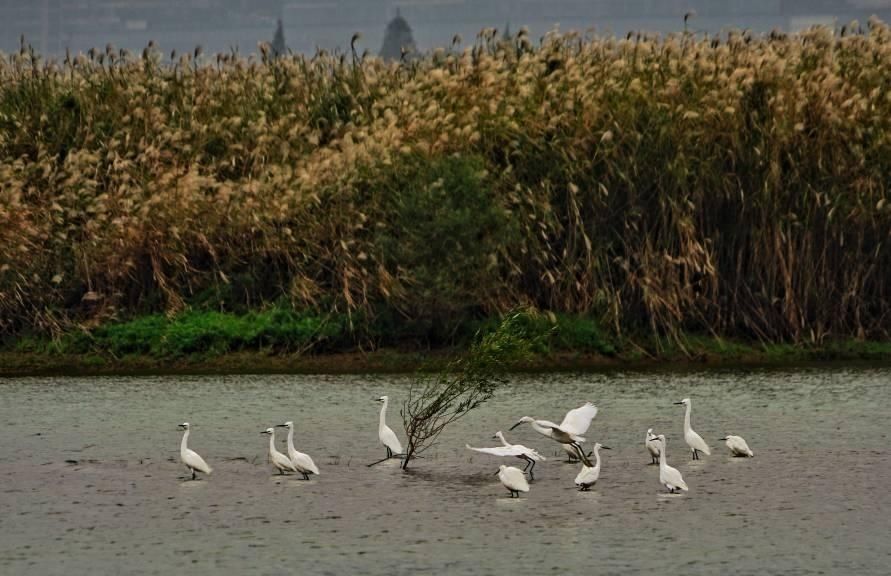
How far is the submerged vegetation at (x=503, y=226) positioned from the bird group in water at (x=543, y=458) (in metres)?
7.09

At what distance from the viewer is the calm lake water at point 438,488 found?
39.6ft

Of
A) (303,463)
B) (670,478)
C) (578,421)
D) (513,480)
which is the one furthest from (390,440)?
(670,478)

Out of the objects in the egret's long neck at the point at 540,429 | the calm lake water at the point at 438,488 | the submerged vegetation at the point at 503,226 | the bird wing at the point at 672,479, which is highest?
the submerged vegetation at the point at 503,226

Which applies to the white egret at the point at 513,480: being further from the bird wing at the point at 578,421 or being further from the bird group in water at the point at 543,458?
the bird wing at the point at 578,421

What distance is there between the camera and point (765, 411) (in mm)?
19406

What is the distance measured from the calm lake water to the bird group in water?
0.48ft

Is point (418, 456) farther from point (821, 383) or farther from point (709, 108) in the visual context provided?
point (709, 108)

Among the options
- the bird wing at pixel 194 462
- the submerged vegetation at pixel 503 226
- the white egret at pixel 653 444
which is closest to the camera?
the bird wing at pixel 194 462

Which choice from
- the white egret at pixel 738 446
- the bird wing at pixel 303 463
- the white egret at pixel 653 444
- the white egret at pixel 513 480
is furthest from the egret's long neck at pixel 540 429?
the bird wing at pixel 303 463

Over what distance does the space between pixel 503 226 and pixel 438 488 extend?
350 inches

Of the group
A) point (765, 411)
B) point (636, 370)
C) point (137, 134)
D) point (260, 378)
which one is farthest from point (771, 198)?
point (137, 134)

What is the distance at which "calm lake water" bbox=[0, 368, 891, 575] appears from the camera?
1206cm

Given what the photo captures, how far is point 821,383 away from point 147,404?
7907mm

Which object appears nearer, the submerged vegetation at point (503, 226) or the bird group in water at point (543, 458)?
the bird group in water at point (543, 458)
